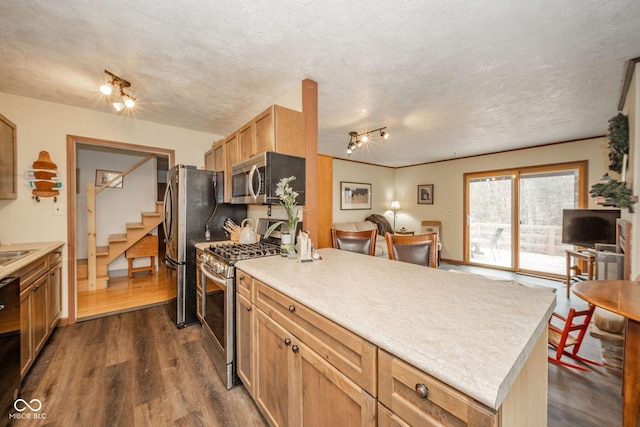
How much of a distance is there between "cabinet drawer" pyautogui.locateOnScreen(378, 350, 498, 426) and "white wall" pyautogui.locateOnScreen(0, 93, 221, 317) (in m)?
3.73

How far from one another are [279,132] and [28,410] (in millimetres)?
2563

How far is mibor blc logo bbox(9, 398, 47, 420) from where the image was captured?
1.57 metres

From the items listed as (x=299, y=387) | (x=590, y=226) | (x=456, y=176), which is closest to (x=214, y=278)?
(x=299, y=387)

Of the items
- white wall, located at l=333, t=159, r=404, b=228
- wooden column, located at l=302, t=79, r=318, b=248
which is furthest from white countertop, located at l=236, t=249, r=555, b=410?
white wall, located at l=333, t=159, r=404, b=228

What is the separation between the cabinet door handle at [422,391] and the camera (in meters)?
0.64

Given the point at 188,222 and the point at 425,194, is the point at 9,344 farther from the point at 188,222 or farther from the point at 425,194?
the point at 425,194

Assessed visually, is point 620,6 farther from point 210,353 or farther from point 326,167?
point 210,353

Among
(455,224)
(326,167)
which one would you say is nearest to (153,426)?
(326,167)

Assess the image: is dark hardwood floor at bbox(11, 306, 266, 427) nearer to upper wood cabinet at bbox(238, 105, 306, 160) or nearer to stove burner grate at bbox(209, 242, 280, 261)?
stove burner grate at bbox(209, 242, 280, 261)

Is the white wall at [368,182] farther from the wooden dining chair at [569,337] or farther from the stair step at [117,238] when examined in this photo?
the wooden dining chair at [569,337]

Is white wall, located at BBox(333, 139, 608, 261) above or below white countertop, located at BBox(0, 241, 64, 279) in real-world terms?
above

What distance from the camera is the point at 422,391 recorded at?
0.65 meters

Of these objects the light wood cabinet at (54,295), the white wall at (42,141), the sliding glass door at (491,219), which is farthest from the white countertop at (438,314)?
the sliding glass door at (491,219)

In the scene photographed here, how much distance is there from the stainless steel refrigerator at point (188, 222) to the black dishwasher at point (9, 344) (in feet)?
4.00
